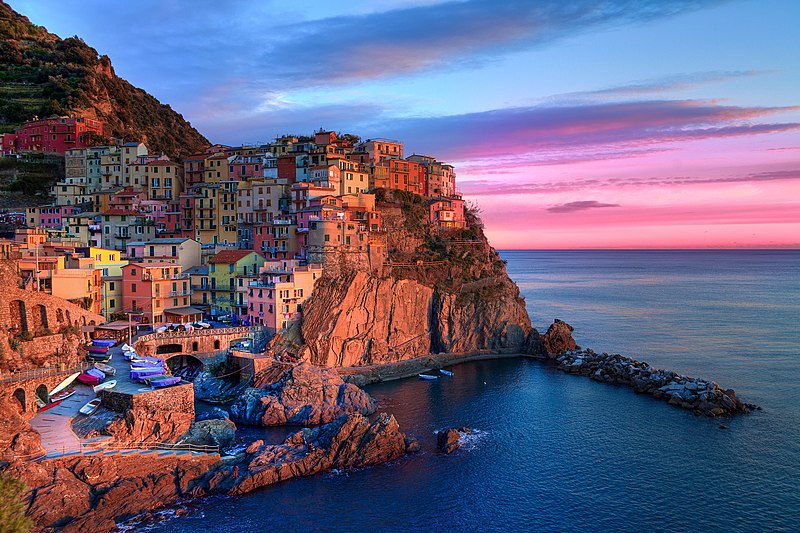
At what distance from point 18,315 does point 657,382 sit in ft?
175

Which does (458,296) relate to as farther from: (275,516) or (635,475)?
(275,516)

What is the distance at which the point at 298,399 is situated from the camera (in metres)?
47.7

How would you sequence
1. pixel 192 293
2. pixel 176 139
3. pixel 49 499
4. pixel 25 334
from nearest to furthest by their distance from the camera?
pixel 49 499 → pixel 25 334 → pixel 192 293 → pixel 176 139

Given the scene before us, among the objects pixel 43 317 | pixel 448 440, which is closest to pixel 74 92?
pixel 43 317

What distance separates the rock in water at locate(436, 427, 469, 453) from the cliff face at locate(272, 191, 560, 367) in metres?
20.2

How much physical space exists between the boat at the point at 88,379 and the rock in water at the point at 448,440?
23.6 meters

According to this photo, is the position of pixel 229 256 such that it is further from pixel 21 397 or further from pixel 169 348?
pixel 21 397

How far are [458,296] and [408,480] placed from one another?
38430 millimetres

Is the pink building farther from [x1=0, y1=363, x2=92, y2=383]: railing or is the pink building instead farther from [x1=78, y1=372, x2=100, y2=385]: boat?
[x1=78, y1=372, x2=100, y2=385]: boat

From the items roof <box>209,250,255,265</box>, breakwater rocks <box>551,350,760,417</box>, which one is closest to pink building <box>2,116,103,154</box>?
roof <box>209,250,255,265</box>

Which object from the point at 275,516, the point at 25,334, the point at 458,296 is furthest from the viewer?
the point at 458,296

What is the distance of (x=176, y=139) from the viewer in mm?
118375

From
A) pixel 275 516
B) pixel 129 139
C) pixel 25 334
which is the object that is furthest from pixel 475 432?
pixel 129 139

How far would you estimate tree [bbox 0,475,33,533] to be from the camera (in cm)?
1706
